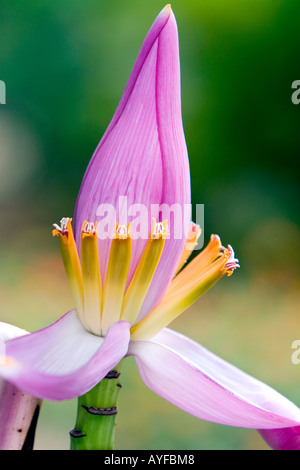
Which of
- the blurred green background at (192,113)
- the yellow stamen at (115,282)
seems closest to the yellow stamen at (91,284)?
the yellow stamen at (115,282)

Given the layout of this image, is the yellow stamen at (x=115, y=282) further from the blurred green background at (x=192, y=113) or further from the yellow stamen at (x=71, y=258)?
the blurred green background at (x=192, y=113)

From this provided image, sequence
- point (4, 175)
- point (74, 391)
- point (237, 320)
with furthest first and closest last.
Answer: point (4, 175) → point (237, 320) → point (74, 391)

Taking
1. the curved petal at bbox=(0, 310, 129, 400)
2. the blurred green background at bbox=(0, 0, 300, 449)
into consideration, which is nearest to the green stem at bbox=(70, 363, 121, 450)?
the curved petal at bbox=(0, 310, 129, 400)

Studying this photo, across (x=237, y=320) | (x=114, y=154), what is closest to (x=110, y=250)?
(x=114, y=154)

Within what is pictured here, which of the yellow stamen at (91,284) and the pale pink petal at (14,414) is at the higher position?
the yellow stamen at (91,284)

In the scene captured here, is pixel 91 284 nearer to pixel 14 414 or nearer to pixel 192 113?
pixel 14 414

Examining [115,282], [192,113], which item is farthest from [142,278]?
[192,113]
